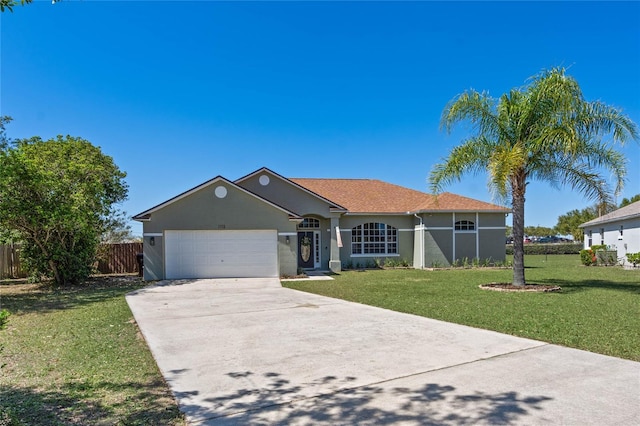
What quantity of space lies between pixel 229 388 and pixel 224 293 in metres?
9.72

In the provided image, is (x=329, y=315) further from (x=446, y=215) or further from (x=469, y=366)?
(x=446, y=215)

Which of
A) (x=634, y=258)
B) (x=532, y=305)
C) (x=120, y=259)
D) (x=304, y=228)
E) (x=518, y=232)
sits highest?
(x=304, y=228)

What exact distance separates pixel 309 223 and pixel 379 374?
1923 cm

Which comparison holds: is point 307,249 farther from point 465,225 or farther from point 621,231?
point 621,231

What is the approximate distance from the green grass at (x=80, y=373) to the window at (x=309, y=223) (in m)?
14.1

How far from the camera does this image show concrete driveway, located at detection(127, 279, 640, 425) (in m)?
4.41

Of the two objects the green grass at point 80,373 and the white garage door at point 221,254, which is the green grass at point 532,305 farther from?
the green grass at point 80,373

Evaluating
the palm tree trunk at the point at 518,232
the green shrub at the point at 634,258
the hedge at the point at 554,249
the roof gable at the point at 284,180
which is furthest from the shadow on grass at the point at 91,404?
the hedge at the point at 554,249

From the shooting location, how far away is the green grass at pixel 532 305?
7648 millimetres

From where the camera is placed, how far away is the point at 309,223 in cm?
2480

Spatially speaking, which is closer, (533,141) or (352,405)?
(352,405)

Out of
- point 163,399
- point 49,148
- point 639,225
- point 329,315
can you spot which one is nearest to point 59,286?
point 49,148

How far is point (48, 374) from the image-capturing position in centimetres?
592

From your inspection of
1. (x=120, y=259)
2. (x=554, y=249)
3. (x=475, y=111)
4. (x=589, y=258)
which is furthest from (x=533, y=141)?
(x=554, y=249)
